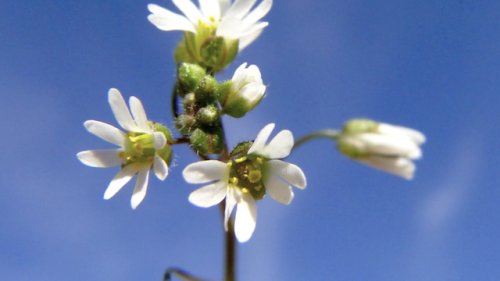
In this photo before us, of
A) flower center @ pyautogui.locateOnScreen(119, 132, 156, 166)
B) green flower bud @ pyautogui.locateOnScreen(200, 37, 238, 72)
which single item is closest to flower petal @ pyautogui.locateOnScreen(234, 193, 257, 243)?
flower center @ pyautogui.locateOnScreen(119, 132, 156, 166)

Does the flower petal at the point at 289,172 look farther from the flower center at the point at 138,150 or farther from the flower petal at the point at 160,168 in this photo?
the flower center at the point at 138,150

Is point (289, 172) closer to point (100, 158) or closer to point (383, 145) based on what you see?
point (383, 145)

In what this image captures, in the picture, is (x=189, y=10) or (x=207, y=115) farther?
(x=189, y=10)

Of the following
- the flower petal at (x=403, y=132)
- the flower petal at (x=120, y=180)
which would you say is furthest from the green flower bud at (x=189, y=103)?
the flower petal at (x=403, y=132)

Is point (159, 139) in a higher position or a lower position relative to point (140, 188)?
higher

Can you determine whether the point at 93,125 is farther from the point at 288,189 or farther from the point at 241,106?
the point at 288,189

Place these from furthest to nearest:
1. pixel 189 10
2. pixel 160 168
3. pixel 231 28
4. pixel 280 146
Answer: pixel 189 10
pixel 231 28
pixel 160 168
pixel 280 146

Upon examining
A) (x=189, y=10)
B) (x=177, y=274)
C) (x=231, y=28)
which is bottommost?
(x=177, y=274)

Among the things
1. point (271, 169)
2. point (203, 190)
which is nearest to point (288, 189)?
point (271, 169)

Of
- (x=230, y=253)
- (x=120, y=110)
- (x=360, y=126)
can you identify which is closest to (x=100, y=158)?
(x=120, y=110)
